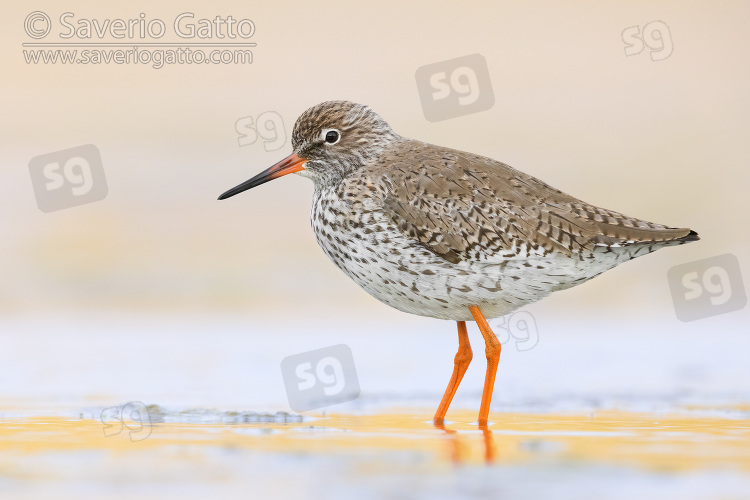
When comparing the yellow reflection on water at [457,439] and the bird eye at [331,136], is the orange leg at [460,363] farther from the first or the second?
the bird eye at [331,136]

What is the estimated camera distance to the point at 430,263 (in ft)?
23.7

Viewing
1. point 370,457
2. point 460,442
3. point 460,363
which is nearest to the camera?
point 370,457

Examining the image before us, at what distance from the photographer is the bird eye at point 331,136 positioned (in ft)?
26.5

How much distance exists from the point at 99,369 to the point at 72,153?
10.9ft

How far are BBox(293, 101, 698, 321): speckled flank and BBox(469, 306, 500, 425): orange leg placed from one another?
105 mm

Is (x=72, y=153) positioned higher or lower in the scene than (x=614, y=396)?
higher

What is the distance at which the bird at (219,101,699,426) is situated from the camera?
23.8ft

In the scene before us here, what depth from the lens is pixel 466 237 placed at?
7.26m

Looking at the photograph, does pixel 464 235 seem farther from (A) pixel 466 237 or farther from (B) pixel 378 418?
(B) pixel 378 418

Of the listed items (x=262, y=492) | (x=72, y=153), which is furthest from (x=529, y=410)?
(x=72, y=153)

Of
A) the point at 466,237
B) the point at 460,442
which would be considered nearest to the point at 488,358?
the point at 466,237

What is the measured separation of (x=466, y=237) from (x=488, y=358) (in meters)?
0.87

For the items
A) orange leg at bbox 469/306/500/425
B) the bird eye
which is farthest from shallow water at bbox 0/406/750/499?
the bird eye

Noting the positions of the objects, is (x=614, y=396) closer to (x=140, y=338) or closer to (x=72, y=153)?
(x=140, y=338)
